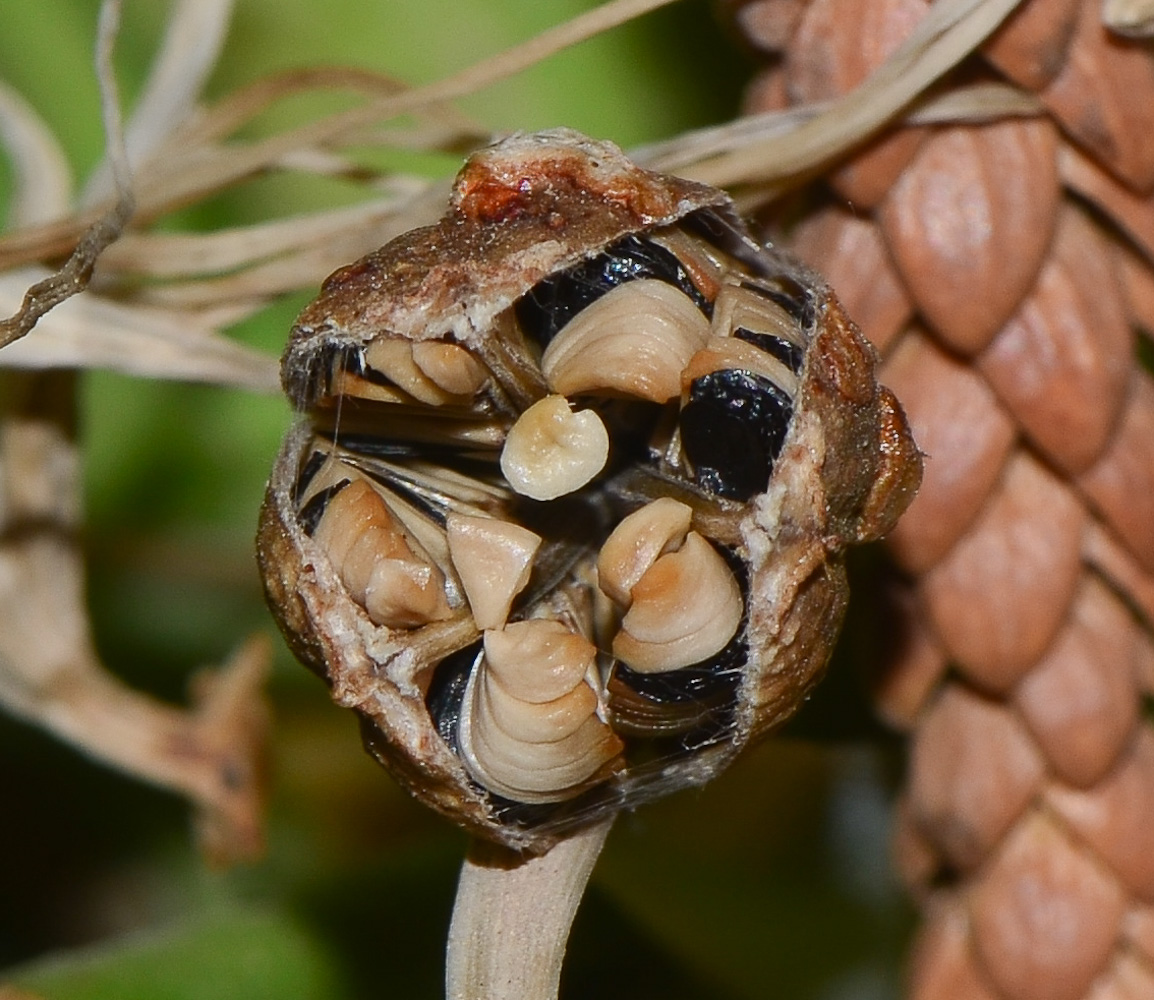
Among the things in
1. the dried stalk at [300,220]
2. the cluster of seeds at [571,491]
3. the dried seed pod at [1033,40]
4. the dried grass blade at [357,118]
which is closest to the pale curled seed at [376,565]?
the cluster of seeds at [571,491]

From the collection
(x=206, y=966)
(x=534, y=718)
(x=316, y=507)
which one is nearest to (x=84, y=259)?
(x=316, y=507)

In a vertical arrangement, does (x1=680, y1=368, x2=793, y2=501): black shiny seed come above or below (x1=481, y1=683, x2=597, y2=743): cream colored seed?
above

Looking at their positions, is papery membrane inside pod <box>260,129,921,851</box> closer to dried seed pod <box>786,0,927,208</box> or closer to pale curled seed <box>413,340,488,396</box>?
pale curled seed <box>413,340,488,396</box>

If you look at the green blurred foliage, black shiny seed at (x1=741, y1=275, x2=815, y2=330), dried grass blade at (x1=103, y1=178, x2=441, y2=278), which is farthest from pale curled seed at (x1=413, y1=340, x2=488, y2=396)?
the green blurred foliage

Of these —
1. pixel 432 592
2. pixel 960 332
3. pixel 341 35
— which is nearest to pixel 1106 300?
pixel 960 332

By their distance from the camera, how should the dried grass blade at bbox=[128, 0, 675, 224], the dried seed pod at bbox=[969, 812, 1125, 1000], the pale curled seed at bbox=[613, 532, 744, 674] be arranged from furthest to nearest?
the dried seed pod at bbox=[969, 812, 1125, 1000] < the dried grass blade at bbox=[128, 0, 675, 224] < the pale curled seed at bbox=[613, 532, 744, 674]

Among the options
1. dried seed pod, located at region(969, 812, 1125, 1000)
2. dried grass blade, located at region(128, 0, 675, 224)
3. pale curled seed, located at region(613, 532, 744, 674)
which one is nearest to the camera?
pale curled seed, located at region(613, 532, 744, 674)

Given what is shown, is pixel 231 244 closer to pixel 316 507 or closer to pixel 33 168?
pixel 33 168
